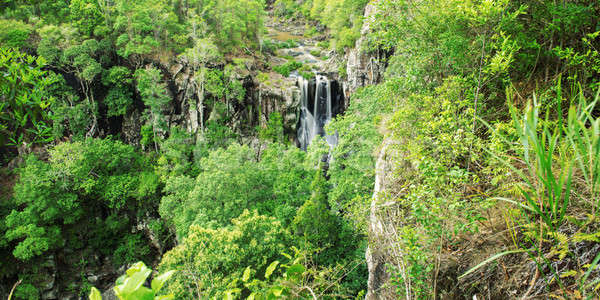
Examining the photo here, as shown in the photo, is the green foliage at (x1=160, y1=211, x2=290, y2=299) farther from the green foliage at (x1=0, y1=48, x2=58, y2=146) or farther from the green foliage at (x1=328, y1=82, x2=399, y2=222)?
the green foliage at (x1=0, y1=48, x2=58, y2=146)

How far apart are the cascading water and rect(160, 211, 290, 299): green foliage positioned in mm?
10429

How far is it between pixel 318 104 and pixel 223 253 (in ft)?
40.6

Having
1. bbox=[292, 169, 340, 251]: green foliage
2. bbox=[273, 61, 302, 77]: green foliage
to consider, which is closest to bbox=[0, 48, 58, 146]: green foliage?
bbox=[292, 169, 340, 251]: green foliage

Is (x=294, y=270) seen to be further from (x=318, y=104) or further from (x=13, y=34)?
(x=13, y=34)

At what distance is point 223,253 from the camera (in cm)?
773

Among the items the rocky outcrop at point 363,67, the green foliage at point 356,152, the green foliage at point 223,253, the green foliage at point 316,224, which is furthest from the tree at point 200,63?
the green foliage at point 316,224

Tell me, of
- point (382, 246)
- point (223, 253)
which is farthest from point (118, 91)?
point (382, 246)

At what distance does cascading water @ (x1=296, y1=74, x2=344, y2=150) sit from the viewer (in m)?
18.1

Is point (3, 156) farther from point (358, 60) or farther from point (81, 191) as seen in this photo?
point (358, 60)

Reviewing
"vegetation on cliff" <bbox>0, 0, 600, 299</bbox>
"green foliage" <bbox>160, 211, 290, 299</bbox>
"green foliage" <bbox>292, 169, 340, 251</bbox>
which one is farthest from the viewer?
"green foliage" <bbox>292, 169, 340, 251</bbox>

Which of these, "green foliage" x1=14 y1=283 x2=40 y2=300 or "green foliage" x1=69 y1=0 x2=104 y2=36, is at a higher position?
"green foliage" x1=69 y1=0 x2=104 y2=36

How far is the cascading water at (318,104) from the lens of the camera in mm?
18062

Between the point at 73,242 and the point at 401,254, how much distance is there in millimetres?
17923

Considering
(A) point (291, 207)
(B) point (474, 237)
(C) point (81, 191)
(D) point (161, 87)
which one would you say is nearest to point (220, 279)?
(A) point (291, 207)
